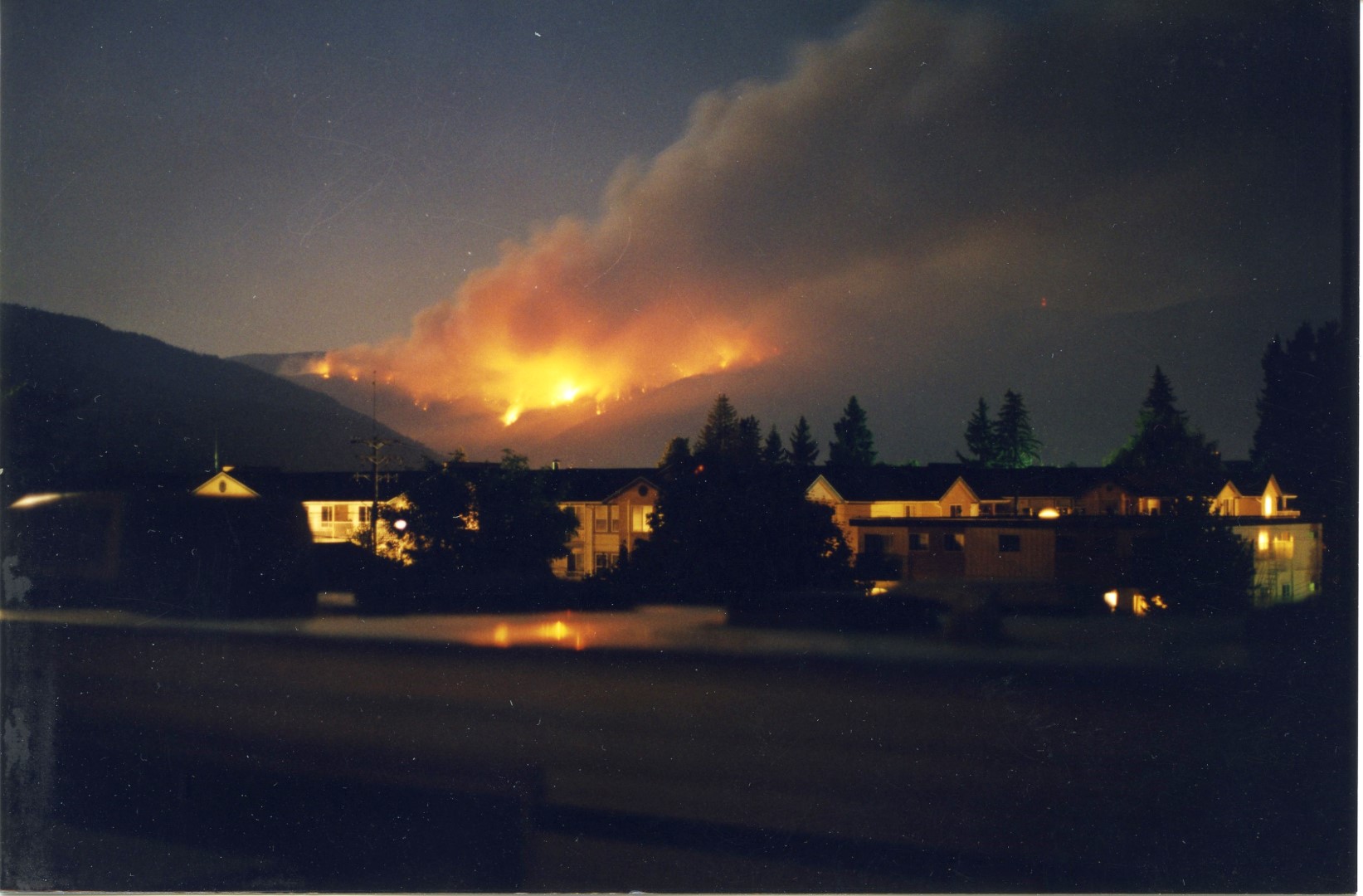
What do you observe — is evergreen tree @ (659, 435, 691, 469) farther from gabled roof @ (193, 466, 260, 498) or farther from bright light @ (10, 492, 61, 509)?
bright light @ (10, 492, 61, 509)

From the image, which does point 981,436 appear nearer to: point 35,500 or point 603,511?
point 603,511

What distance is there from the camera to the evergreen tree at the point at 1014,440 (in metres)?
3.46

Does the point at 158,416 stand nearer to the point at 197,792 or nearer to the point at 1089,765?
the point at 197,792

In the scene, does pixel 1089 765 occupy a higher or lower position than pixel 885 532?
lower

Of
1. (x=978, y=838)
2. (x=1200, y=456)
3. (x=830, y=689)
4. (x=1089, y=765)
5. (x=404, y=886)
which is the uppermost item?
(x=1200, y=456)

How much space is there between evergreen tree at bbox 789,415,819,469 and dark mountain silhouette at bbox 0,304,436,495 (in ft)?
5.90

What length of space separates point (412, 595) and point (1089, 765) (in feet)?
10.8

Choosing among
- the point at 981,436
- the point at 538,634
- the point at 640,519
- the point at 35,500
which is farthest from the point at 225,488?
the point at 981,436

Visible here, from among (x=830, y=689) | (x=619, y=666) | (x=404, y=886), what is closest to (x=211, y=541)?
(x=404, y=886)

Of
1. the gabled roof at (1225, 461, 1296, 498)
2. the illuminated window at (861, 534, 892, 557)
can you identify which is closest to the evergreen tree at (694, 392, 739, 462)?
the illuminated window at (861, 534, 892, 557)

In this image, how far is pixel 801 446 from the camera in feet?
11.7

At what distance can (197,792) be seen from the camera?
3457mm

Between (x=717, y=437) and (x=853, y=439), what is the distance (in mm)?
690

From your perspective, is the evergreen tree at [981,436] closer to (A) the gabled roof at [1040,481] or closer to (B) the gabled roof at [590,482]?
(A) the gabled roof at [1040,481]
